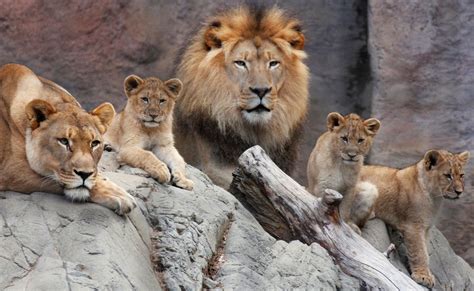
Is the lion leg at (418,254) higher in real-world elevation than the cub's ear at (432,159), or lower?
lower

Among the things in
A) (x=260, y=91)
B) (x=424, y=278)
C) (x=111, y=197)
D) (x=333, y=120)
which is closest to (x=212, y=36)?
(x=260, y=91)

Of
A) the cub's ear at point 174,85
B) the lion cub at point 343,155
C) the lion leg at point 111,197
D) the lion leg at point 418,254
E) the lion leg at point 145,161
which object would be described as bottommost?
the lion leg at point 418,254

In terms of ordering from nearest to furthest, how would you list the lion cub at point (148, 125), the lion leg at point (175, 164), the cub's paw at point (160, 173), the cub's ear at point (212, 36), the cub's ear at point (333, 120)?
the cub's paw at point (160, 173)
the lion leg at point (175, 164)
the lion cub at point (148, 125)
the cub's ear at point (333, 120)
the cub's ear at point (212, 36)

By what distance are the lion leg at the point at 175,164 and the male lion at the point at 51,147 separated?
95 cm

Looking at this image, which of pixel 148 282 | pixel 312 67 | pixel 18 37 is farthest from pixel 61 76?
pixel 148 282

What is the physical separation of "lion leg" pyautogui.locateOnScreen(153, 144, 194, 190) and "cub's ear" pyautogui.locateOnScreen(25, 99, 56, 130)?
4.55 ft

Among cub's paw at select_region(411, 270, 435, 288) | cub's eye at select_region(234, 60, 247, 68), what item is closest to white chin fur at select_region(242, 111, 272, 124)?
cub's eye at select_region(234, 60, 247, 68)

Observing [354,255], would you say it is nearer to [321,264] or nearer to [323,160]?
[321,264]

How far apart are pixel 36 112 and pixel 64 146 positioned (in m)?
0.26

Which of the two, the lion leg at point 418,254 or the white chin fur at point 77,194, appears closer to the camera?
the white chin fur at point 77,194

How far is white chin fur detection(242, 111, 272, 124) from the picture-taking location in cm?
778

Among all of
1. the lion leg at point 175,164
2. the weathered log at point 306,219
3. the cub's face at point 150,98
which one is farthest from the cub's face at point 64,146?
the weathered log at point 306,219

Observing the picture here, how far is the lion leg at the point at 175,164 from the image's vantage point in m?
6.62

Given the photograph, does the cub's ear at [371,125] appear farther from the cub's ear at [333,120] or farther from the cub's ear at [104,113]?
the cub's ear at [104,113]
